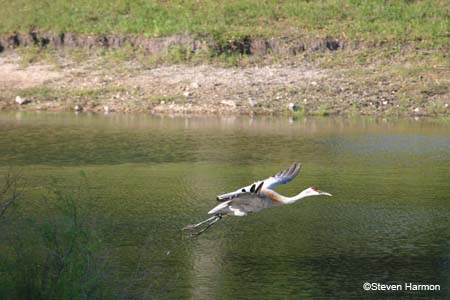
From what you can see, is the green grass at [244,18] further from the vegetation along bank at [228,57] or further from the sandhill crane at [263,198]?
the sandhill crane at [263,198]

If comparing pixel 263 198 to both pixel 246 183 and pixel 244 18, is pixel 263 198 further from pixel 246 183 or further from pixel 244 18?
pixel 244 18

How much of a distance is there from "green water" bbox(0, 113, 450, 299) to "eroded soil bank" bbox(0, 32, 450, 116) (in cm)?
119

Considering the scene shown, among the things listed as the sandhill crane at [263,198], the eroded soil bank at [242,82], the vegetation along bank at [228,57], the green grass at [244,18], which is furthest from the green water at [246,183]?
the green grass at [244,18]

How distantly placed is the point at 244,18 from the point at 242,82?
16.5ft

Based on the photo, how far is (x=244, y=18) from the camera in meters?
34.0

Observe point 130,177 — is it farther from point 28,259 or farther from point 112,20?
point 112,20

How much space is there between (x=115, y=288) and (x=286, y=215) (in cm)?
522

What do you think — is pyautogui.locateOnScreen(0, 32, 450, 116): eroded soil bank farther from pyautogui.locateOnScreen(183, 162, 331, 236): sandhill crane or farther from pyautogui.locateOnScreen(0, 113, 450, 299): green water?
pyautogui.locateOnScreen(183, 162, 331, 236): sandhill crane

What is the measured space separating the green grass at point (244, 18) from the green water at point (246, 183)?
5.85 m

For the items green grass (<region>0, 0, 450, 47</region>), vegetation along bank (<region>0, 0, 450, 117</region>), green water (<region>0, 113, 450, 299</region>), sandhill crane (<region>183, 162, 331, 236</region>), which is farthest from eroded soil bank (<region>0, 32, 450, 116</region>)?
sandhill crane (<region>183, 162, 331, 236</region>)

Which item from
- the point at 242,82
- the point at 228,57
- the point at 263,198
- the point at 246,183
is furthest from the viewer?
the point at 228,57

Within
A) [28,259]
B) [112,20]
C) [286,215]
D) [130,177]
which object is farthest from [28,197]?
[112,20]

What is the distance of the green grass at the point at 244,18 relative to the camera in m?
32.6

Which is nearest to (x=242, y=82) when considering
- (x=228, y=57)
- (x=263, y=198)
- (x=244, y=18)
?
(x=228, y=57)
